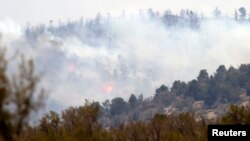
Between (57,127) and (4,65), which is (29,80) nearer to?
(4,65)

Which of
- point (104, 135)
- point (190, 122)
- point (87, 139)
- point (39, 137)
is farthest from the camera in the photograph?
point (190, 122)

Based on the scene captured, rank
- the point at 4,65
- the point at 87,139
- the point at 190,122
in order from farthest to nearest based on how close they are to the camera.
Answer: the point at 190,122 → the point at 87,139 → the point at 4,65

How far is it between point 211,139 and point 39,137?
1417 inches

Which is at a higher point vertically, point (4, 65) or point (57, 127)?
point (4, 65)

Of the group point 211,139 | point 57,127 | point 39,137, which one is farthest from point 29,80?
point 57,127

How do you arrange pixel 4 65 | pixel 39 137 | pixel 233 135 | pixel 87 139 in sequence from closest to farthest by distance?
pixel 4 65 < pixel 233 135 < pixel 39 137 < pixel 87 139

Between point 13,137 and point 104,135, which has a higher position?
point 13,137

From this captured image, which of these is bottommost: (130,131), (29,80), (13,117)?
(130,131)

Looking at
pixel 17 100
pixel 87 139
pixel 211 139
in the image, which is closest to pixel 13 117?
pixel 17 100

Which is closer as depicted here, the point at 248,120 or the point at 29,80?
the point at 29,80

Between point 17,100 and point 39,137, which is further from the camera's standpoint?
point 39,137

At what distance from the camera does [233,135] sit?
22.3 meters

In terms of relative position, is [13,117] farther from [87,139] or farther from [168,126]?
[168,126]

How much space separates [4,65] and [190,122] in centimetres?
6303
